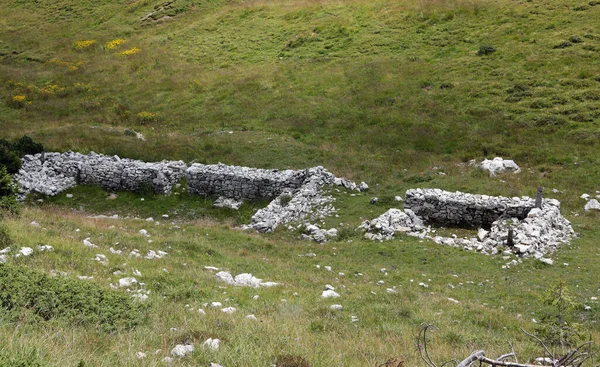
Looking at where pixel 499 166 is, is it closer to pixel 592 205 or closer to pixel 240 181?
pixel 592 205

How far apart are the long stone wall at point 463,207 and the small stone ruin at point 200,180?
4.32 meters

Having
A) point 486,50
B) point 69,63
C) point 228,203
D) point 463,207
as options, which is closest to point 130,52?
point 69,63

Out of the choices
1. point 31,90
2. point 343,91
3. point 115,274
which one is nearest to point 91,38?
point 31,90

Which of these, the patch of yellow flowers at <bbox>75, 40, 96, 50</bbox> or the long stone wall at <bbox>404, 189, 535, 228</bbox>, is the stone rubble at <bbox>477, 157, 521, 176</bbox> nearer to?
the long stone wall at <bbox>404, 189, 535, 228</bbox>

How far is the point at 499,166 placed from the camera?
28375 mm

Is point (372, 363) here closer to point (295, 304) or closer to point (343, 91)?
point (295, 304)

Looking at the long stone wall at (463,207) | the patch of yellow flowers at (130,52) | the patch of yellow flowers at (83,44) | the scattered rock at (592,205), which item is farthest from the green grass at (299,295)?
the patch of yellow flowers at (83,44)

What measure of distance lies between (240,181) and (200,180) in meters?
2.34

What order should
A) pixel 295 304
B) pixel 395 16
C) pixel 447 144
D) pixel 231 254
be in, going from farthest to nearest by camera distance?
1. pixel 395 16
2. pixel 447 144
3. pixel 231 254
4. pixel 295 304

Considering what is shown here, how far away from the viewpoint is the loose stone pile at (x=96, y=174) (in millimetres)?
27719

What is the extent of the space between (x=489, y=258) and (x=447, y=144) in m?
16.5

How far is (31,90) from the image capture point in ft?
158

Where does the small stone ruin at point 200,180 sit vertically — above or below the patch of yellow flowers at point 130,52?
below

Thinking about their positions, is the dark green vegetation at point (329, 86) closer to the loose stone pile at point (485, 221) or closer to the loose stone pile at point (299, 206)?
the loose stone pile at point (299, 206)
